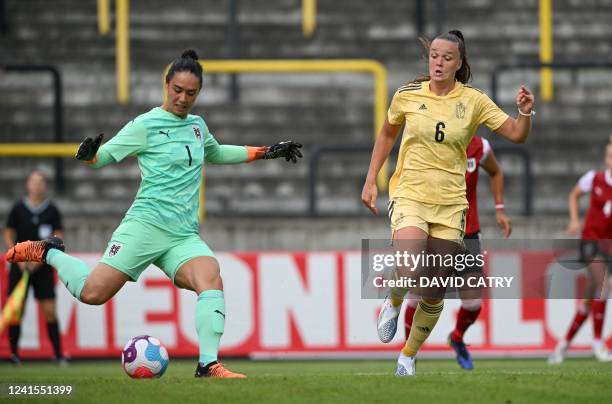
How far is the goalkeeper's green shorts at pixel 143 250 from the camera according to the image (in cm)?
892

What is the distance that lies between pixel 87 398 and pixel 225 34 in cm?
1119

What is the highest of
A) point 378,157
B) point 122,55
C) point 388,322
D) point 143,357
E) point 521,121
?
point 122,55

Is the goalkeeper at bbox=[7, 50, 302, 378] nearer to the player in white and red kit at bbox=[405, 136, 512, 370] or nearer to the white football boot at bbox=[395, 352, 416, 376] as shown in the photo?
the white football boot at bbox=[395, 352, 416, 376]

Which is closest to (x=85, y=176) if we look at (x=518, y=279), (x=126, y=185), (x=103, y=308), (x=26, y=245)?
(x=126, y=185)

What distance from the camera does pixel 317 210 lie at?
1595cm

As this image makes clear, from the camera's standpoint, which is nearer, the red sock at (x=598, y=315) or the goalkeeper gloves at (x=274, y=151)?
the goalkeeper gloves at (x=274, y=151)

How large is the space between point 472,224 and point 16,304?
5414 mm

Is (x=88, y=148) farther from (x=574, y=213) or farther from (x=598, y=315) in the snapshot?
(x=598, y=315)

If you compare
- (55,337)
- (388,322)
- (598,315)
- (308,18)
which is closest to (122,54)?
(308,18)

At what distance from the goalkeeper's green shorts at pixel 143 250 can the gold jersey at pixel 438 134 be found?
155cm

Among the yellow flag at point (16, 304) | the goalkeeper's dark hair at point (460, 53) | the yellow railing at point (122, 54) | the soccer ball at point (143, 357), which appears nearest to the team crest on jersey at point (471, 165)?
the goalkeeper's dark hair at point (460, 53)

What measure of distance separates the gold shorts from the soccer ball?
186 centimetres

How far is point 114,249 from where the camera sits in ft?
29.4

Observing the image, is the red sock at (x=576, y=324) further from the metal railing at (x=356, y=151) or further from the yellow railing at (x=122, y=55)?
the yellow railing at (x=122, y=55)
